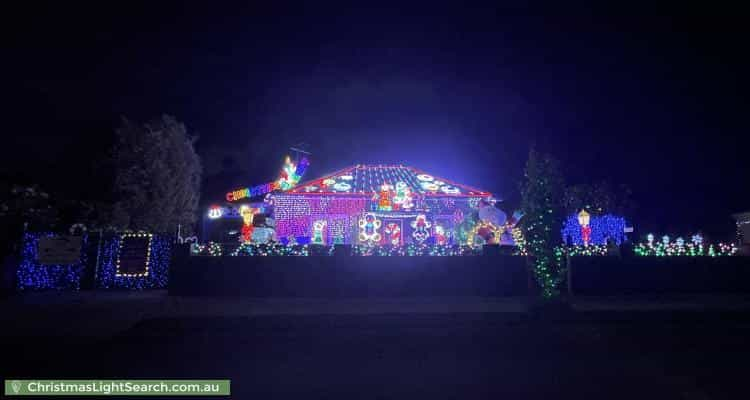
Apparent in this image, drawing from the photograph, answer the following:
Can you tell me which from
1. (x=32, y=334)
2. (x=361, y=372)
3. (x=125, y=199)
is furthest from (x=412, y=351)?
(x=125, y=199)

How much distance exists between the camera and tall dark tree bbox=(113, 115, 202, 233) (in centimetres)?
1977

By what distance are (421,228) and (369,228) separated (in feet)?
8.62

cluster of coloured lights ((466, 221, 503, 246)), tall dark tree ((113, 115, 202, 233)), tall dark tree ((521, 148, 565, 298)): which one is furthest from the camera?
tall dark tree ((113, 115, 202, 233))

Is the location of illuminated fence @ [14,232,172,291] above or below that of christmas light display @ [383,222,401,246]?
below

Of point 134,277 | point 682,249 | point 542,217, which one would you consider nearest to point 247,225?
point 134,277

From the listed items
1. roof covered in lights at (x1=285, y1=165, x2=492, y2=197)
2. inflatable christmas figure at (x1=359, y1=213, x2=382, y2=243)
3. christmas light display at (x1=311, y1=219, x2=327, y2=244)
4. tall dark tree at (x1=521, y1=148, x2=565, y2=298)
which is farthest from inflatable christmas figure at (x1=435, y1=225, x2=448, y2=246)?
tall dark tree at (x1=521, y1=148, x2=565, y2=298)

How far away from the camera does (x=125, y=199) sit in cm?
1977

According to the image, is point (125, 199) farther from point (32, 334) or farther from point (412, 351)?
point (412, 351)

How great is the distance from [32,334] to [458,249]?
11.4 meters

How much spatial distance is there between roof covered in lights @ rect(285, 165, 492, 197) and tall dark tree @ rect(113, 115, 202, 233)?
20.4 feet

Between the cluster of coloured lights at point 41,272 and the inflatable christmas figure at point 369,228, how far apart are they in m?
11.2

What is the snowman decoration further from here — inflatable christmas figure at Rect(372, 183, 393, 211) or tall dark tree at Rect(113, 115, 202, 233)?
tall dark tree at Rect(113, 115, 202, 233)

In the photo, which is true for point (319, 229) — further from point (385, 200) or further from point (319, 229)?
point (385, 200)

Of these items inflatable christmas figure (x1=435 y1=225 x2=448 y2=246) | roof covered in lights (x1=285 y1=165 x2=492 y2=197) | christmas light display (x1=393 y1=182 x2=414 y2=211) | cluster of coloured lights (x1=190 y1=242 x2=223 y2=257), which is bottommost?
cluster of coloured lights (x1=190 y1=242 x2=223 y2=257)
